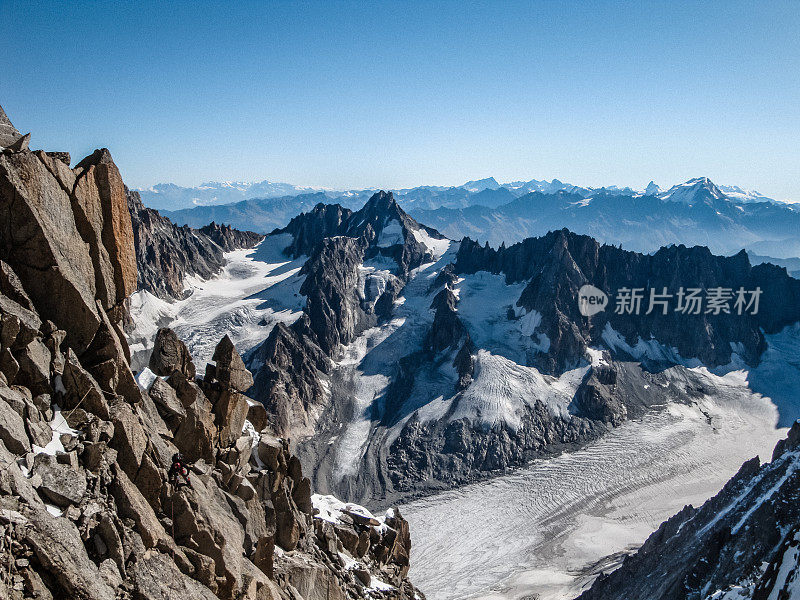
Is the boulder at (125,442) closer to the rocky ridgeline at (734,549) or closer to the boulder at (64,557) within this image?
the boulder at (64,557)

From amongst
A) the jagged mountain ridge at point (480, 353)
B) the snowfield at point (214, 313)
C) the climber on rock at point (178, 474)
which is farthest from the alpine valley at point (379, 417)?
the snowfield at point (214, 313)

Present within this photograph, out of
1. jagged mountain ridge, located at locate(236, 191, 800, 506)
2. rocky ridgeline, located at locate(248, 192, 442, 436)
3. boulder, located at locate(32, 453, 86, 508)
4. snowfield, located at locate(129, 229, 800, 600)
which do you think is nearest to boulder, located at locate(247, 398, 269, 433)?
snowfield, located at locate(129, 229, 800, 600)

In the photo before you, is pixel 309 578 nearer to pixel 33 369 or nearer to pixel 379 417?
pixel 33 369

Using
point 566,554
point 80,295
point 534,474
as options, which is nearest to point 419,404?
point 534,474

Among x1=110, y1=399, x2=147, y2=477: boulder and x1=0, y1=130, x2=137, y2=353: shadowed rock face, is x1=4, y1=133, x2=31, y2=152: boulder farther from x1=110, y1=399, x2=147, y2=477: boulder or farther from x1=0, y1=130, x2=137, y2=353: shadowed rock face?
x1=110, y1=399, x2=147, y2=477: boulder

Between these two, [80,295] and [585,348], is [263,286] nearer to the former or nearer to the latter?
[585,348]

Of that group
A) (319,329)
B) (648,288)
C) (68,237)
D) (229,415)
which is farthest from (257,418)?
(648,288)
